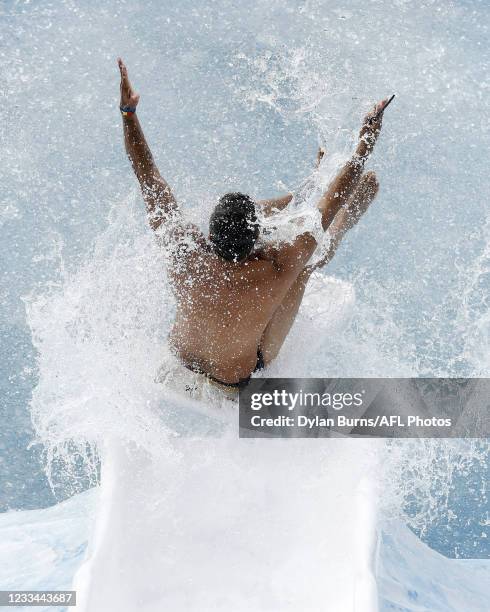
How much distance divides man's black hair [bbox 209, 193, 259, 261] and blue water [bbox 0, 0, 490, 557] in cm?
110

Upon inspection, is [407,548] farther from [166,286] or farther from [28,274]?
[28,274]

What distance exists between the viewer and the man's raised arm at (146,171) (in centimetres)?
216

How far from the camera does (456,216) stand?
361 centimetres

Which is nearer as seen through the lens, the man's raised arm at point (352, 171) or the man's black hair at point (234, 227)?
the man's black hair at point (234, 227)

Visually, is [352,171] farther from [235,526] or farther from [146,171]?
[235,526]

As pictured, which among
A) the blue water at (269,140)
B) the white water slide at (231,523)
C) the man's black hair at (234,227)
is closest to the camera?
the man's black hair at (234,227)

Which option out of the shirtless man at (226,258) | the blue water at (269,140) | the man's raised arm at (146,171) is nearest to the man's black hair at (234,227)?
the shirtless man at (226,258)

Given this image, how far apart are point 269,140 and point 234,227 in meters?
1.78

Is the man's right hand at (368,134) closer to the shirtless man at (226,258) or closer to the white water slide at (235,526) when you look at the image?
the shirtless man at (226,258)

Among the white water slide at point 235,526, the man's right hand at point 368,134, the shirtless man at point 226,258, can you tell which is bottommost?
the white water slide at point 235,526

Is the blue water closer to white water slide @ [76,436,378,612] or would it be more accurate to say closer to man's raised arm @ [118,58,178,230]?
white water slide @ [76,436,378,612]

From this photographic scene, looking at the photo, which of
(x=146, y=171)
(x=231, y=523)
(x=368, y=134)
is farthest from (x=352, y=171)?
(x=231, y=523)

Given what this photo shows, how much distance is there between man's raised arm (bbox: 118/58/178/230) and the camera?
85.0 inches

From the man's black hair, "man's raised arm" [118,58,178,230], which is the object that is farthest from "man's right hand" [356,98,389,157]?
"man's raised arm" [118,58,178,230]
